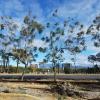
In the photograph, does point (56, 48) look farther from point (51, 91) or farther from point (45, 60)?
point (51, 91)

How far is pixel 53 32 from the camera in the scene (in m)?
53.2

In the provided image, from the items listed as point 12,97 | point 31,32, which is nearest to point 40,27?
point 31,32

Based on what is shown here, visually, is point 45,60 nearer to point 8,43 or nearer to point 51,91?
point 8,43

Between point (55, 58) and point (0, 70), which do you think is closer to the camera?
point (55, 58)

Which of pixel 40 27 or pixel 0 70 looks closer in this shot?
pixel 40 27

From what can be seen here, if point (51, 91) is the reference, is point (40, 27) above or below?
above

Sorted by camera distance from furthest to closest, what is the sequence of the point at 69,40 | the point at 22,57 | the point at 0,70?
1. the point at 0,70
2. the point at 22,57
3. the point at 69,40

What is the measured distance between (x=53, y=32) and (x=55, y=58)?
13.9 ft

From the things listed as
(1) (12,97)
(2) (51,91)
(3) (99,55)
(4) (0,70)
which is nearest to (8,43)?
(3) (99,55)

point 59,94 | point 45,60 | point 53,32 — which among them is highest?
point 53,32

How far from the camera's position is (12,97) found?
19.4 meters

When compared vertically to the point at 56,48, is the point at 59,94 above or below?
below

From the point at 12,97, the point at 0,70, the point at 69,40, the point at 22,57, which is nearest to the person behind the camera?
the point at 12,97

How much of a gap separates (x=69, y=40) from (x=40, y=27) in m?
4.71
